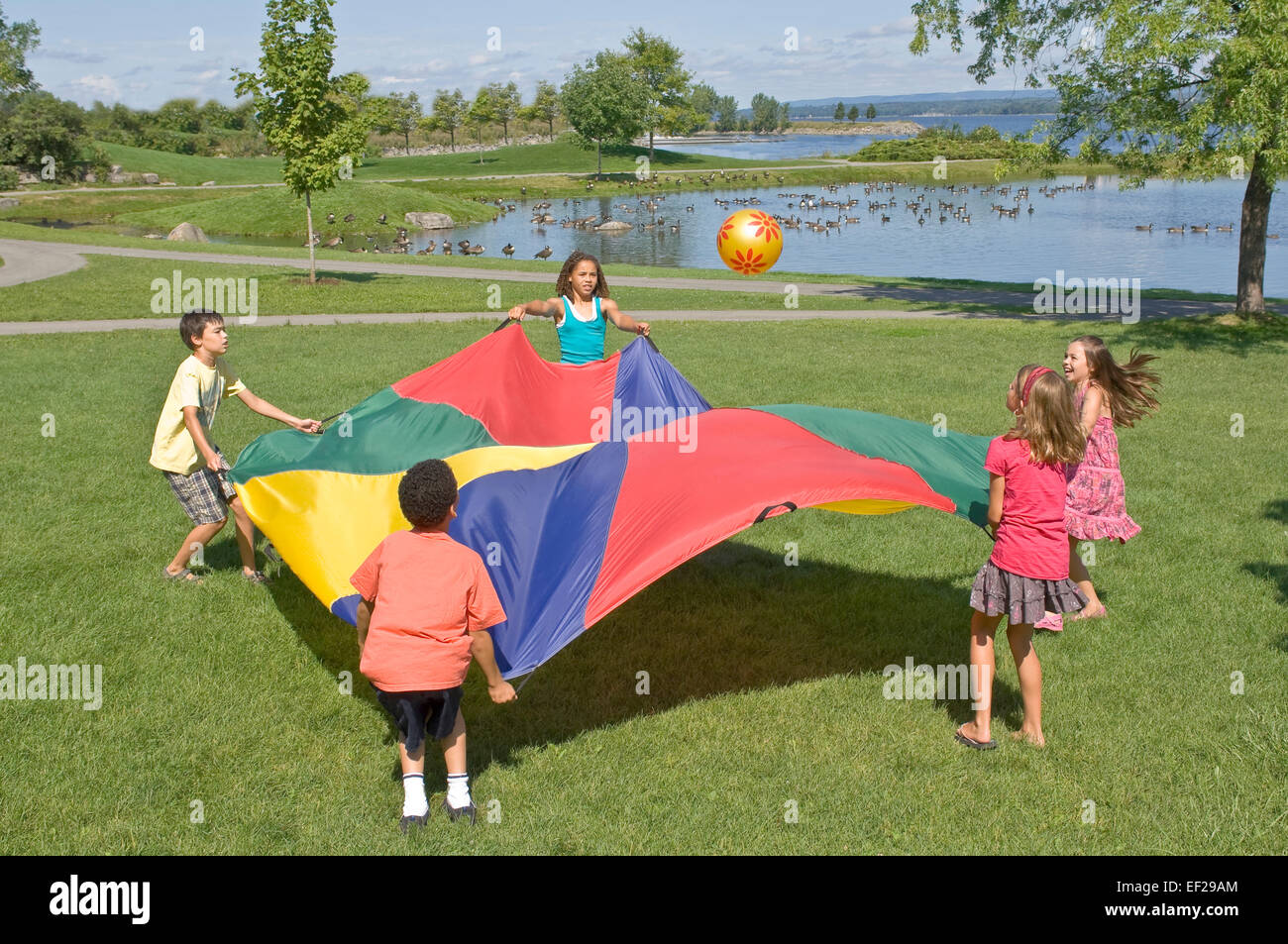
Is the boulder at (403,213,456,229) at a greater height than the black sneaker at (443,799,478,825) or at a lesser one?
greater

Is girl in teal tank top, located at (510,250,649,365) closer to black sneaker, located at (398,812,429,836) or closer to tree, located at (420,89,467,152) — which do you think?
black sneaker, located at (398,812,429,836)

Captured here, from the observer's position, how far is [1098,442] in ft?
23.9

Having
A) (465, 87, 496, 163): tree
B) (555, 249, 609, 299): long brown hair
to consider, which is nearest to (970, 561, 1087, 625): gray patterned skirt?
(555, 249, 609, 299): long brown hair

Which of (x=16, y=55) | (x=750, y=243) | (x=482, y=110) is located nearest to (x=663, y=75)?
(x=482, y=110)

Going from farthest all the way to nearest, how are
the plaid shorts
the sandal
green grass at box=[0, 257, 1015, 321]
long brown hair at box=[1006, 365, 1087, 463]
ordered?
green grass at box=[0, 257, 1015, 321] < the sandal < the plaid shorts < long brown hair at box=[1006, 365, 1087, 463]

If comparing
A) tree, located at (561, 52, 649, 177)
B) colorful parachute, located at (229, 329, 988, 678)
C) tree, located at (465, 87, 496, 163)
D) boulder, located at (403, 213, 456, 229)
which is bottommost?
colorful parachute, located at (229, 329, 988, 678)

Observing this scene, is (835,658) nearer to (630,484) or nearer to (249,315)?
(630,484)

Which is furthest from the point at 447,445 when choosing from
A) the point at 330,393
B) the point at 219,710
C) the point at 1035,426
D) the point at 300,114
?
the point at 300,114

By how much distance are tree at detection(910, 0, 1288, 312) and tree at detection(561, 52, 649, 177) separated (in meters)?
65.3

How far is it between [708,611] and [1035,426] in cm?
292

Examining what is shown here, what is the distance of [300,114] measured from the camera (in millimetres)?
23594

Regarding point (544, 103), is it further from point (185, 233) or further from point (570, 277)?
point (570, 277)

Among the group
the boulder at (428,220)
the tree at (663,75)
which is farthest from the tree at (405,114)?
the boulder at (428,220)

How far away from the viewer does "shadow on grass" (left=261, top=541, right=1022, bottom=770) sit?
6219 mm
